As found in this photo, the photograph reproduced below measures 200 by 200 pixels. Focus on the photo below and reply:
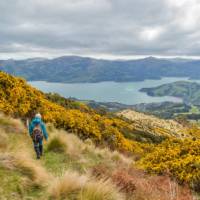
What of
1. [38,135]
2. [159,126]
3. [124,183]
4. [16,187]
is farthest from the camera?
[159,126]

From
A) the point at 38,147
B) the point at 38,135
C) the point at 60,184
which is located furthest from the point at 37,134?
the point at 60,184

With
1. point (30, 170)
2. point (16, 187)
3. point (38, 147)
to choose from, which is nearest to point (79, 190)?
point (16, 187)

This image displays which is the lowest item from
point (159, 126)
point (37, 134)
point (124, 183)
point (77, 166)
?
point (159, 126)

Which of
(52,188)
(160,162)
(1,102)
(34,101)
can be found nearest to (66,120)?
(34,101)

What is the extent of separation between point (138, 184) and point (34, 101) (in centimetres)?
1591

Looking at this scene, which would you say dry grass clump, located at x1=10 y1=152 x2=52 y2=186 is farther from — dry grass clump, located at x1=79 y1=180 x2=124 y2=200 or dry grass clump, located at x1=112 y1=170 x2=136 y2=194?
dry grass clump, located at x1=112 y1=170 x2=136 y2=194

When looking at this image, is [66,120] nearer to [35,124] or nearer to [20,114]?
[20,114]

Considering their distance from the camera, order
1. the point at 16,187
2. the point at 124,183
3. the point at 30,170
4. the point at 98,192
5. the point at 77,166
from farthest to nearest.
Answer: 1. the point at 77,166
2. the point at 124,183
3. the point at 30,170
4. the point at 16,187
5. the point at 98,192

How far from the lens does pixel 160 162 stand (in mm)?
12797

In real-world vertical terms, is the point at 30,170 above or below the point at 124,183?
above

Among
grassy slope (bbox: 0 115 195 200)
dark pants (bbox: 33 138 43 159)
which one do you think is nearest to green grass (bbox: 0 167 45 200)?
grassy slope (bbox: 0 115 195 200)

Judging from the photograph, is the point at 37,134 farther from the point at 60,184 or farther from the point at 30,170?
the point at 60,184

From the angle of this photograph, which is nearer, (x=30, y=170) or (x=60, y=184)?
(x=60, y=184)

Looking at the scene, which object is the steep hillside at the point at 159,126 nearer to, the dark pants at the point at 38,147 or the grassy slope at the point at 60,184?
the dark pants at the point at 38,147
